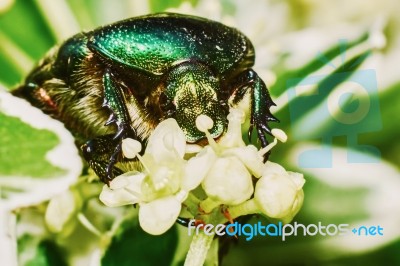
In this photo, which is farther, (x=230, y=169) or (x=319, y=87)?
(x=319, y=87)

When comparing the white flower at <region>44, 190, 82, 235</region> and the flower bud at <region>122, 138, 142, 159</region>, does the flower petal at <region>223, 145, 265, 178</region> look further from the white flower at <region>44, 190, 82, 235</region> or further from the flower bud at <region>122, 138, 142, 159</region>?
the white flower at <region>44, 190, 82, 235</region>

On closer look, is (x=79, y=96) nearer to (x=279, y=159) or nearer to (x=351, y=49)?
(x=279, y=159)

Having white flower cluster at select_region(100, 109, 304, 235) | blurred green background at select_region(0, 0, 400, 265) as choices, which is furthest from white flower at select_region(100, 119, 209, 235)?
blurred green background at select_region(0, 0, 400, 265)

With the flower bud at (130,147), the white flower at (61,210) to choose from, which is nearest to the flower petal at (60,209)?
the white flower at (61,210)

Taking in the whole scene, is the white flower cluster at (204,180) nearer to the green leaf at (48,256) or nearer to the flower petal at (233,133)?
the flower petal at (233,133)

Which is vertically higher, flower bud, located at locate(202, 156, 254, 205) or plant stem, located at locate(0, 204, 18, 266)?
flower bud, located at locate(202, 156, 254, 205)

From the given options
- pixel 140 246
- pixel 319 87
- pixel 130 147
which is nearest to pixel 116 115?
pixel 130 147

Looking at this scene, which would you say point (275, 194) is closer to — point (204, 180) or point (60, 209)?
point (204, 180)
